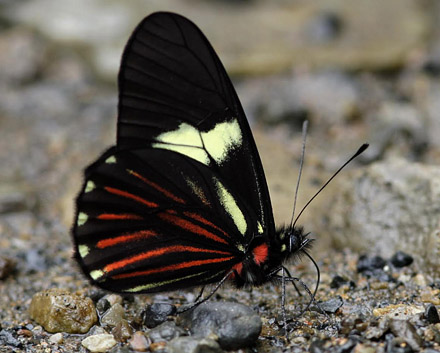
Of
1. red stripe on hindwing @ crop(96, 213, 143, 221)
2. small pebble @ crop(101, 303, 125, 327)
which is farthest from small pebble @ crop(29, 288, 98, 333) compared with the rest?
red stripe on hindwing @ crop(96, 213, 143, 221)

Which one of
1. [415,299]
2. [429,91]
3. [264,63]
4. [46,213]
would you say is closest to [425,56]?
[429,91]

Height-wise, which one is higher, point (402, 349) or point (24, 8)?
point (24, 8)

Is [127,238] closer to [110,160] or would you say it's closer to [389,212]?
[110,160]

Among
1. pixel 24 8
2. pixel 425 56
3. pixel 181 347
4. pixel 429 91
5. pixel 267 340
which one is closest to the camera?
pixel 181 347

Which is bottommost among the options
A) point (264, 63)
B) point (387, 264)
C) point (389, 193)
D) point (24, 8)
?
point (387, 264)

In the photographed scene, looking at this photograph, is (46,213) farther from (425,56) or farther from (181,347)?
(425,56)

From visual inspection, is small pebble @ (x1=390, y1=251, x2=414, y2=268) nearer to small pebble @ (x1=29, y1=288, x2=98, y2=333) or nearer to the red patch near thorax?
the red patch near thorax
